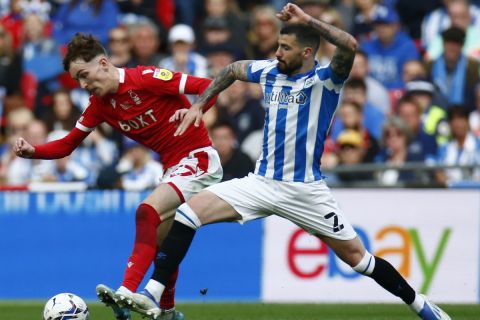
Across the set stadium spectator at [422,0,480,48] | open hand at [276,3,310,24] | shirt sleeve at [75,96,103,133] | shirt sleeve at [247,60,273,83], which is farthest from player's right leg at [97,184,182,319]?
stadium spectator at [422,0,480,48]

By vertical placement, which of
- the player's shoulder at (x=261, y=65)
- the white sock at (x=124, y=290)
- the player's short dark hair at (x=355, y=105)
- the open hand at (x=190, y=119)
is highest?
the player's shoulder at (x=261, y=65)

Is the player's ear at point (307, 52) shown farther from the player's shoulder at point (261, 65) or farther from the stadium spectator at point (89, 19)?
the stadium spectator at point (89, 19)

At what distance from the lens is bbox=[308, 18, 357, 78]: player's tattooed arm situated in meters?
8.91

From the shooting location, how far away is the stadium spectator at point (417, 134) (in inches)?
613

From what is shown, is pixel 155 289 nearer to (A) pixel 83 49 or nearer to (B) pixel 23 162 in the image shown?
(A) pixel 83 49

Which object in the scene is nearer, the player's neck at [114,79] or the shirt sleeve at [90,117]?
the player's neck at [114,79]

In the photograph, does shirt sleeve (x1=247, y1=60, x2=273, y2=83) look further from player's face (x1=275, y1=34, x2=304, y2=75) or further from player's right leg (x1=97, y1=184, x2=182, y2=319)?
player's right leg (x1=97, y1=184, x2=182, y2=319)

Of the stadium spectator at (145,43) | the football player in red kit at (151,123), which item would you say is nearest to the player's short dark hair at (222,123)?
the stadium spectator at (145,43)

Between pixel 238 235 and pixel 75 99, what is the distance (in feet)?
14.5

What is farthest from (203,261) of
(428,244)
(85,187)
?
(428,244)

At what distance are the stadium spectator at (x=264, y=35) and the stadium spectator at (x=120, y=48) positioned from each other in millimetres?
1762

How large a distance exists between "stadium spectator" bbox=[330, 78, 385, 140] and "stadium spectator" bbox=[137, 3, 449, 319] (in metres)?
6.66

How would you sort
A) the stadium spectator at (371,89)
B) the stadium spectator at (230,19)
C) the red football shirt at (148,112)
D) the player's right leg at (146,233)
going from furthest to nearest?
the stadium spectator at (230,19)
the stadium spectator at (371,89)
the red football shirt at (148,112)
the player's right leg at (146,233)

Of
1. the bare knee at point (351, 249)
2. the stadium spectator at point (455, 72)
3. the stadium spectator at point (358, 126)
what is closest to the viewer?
the bare knee at point (351, 249)
